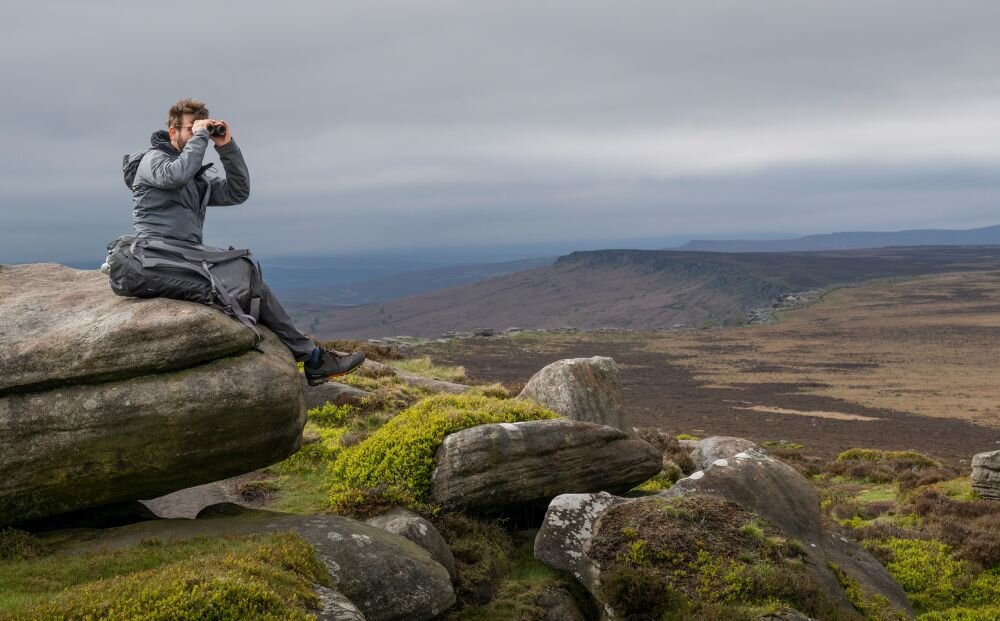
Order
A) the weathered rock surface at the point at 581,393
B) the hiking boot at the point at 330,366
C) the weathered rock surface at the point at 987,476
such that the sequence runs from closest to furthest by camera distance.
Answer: the hiking boot at the point at 330,366
the weathered rock surface at the point at 581,393
the weathered rock surface at the point at 987,476

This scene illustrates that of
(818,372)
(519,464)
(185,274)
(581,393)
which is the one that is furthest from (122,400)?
(818,372)

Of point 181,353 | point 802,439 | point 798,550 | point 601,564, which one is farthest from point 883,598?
point 802,439

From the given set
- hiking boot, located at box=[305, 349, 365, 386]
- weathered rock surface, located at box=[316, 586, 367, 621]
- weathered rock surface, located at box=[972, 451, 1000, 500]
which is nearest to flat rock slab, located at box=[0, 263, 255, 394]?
hiking boot, located at box=[305, 349, 365, 386]

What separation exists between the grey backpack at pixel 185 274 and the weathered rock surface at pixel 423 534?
3.83 metres

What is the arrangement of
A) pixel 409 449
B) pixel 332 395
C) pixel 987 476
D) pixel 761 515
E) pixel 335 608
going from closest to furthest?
pixel 335 608, pixel 761 515, pixel 409 449, pixel 332 395, pixel 987 476

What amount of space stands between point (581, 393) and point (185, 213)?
1146 centimetres

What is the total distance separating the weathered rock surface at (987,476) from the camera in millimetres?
25672

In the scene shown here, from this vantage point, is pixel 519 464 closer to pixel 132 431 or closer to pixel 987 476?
pixel 132 431

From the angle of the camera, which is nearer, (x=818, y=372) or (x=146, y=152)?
(x=146, y=152)

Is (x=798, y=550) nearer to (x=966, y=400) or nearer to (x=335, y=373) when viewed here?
(x=335, y=373)

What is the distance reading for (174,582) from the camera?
8562 mm

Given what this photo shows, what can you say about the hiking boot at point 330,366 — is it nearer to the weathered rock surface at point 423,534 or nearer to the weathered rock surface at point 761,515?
the weathered rock surface at point 423,534

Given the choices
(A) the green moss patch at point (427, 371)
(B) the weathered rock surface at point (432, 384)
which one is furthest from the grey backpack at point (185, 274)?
(A) the green moss patch at point (427, 371)

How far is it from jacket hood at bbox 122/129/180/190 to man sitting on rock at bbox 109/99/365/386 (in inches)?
0.6
